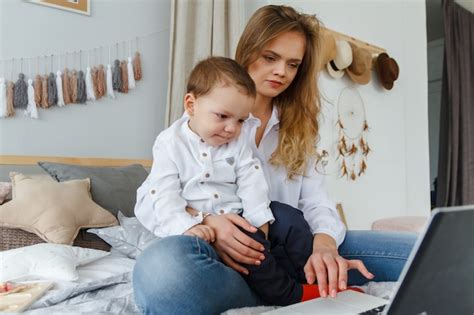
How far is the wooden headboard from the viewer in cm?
199

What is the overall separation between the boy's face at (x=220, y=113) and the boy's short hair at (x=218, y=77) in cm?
1

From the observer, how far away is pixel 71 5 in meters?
2.23

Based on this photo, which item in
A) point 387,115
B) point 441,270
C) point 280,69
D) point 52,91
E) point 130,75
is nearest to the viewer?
point 441,270

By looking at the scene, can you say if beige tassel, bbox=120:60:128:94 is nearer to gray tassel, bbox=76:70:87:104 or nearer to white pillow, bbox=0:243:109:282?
gray tassel, bbox=76:70:87:104

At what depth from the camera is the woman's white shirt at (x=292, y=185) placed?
126 centimetres

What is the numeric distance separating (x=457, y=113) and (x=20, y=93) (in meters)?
3.91

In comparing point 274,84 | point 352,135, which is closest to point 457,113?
point 352,135

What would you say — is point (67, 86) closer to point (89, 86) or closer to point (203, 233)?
point (89, 86)

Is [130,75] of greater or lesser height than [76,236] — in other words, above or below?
above

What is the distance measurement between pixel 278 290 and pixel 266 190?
293 mm

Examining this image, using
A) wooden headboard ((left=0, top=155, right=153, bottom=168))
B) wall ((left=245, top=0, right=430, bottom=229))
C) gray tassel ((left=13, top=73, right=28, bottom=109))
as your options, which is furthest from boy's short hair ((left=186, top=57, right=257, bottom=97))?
wall ((left=245, top=0, right=430, bottom=229))

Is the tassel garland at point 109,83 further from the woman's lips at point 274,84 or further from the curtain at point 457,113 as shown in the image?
the curtain at point 457,113

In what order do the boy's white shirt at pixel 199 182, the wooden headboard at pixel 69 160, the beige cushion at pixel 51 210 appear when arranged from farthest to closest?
1. the wooden headboard at pixel 69 160
2. the beige cushion at pixel 51 210
3. the boy's white shirt at pixel 199 182

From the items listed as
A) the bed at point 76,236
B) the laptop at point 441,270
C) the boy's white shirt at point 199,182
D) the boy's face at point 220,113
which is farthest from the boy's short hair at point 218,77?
the laptop at point 441,270
